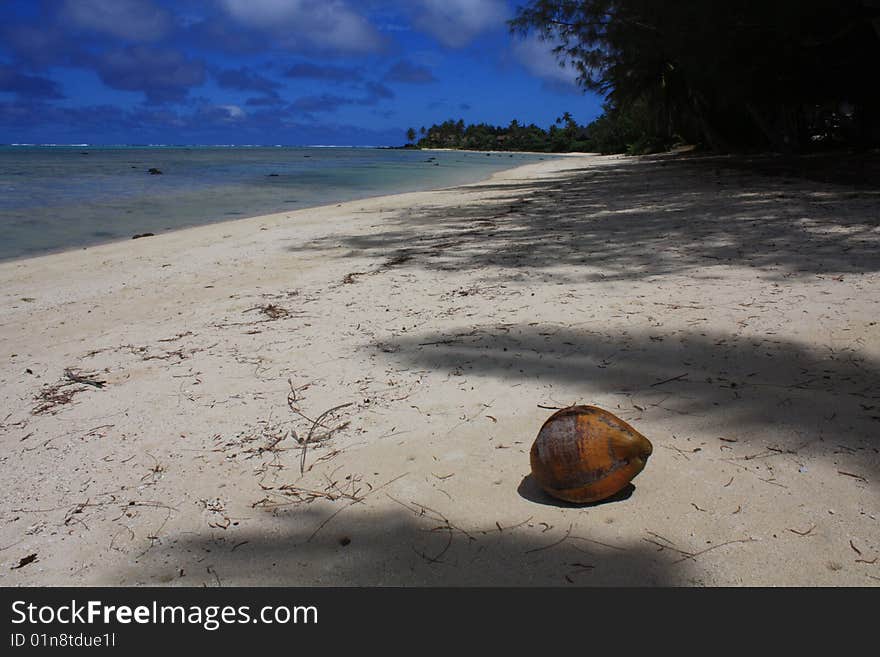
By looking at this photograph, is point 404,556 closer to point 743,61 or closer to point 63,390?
point 63,390

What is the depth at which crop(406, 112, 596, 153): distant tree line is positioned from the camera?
304 ft

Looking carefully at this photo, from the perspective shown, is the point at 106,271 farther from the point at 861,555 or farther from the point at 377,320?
the point at 861,555

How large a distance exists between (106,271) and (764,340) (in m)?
7.10

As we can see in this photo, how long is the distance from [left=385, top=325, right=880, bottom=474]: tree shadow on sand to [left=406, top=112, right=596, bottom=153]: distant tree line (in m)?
78.2

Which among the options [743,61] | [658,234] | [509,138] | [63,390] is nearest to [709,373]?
→ [63,390]

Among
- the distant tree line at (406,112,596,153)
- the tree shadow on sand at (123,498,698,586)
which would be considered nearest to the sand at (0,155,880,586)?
the tree shadow on sand at (123,498,698,586)

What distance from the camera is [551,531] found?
6.22 feet

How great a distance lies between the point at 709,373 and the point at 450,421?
135 cm

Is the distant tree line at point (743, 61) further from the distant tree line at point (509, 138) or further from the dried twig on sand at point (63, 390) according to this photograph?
the distant tree line at point (509, 138)

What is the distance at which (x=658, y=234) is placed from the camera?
6516 millimetres

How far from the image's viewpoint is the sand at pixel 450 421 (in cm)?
182

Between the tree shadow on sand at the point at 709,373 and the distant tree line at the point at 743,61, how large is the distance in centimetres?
1030

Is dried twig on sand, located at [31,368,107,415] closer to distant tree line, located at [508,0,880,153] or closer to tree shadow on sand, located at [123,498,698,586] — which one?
tree shadow on sand, located at [123,498,698,586]

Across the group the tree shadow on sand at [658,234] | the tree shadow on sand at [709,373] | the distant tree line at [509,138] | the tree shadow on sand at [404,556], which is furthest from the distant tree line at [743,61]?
the distant tree line at [509,138]
